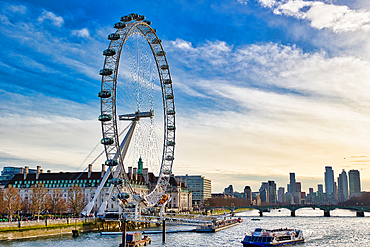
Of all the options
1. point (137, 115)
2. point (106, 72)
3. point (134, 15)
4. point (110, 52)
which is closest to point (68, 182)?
point (137, 115)

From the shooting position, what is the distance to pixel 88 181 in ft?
436

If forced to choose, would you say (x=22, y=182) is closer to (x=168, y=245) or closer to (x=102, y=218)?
(x=102, y=218)

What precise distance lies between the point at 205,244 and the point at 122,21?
40.3 metres

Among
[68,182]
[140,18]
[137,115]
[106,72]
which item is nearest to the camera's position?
[106,72]

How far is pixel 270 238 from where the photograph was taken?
64.5 meters

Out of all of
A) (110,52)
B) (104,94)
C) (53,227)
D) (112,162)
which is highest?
(110,52)

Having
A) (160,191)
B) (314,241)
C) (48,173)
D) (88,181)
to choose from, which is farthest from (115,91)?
(48,173)

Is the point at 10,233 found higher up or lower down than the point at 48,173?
lower down

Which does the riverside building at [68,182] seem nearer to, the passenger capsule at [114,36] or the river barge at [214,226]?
the river barge at [214,226]

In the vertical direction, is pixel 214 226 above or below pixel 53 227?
below

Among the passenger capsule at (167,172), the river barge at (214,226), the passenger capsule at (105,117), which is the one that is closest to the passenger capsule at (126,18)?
the passenger capsule at (105,117)

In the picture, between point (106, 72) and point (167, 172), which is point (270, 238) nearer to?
point (167, 172)

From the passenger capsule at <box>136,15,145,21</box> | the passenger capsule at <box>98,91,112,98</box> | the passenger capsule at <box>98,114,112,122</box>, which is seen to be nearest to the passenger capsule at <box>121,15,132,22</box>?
the passenger capsule at <box>136,15,145,21</box>

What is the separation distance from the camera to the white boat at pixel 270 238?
207ft
